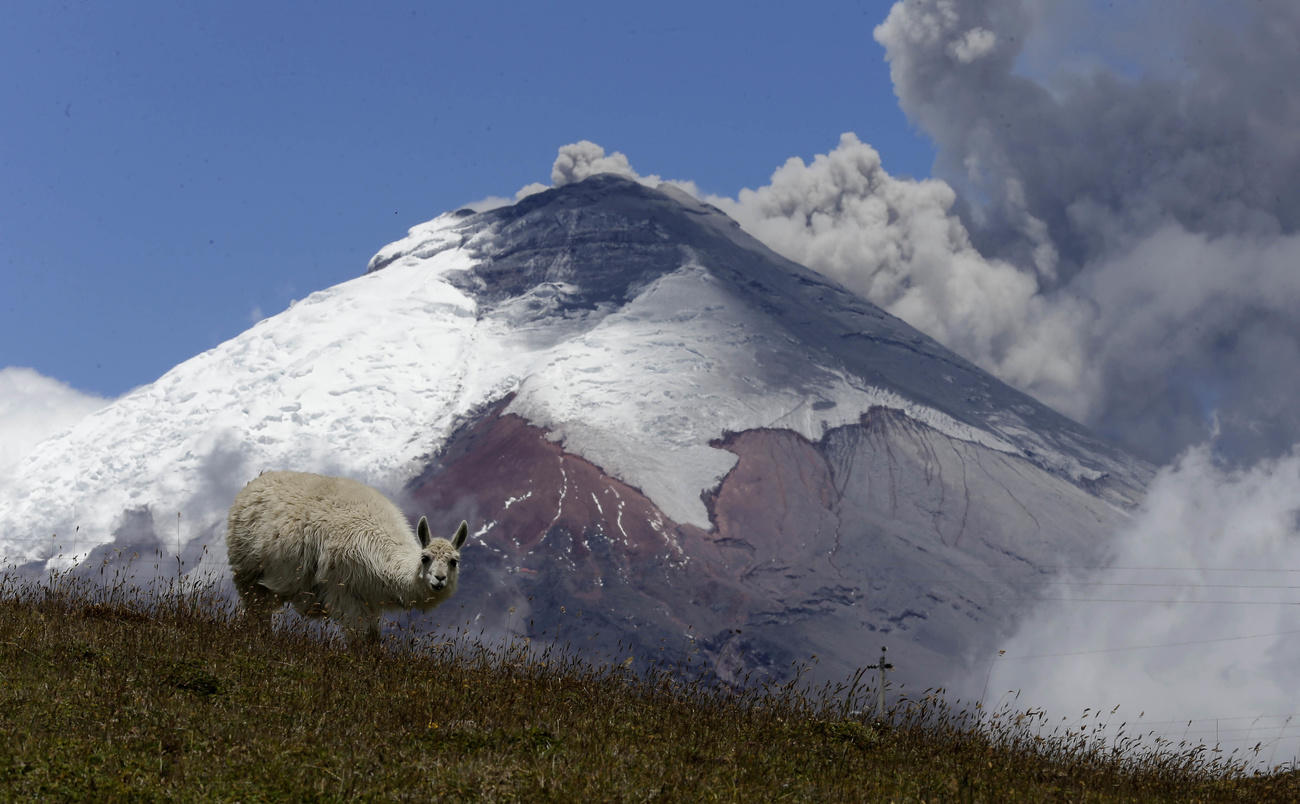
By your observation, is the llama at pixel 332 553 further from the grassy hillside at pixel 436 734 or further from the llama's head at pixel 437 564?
the grassy hillside at pixel 436 734

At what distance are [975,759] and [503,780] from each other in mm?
5082

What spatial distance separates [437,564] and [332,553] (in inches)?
68.8

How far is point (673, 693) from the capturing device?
40.9 feet

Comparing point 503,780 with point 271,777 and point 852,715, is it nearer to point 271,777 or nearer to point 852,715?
point 271,777

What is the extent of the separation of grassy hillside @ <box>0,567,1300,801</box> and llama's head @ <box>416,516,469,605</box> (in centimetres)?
175

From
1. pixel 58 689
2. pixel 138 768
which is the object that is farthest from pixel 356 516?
pixel 138 768

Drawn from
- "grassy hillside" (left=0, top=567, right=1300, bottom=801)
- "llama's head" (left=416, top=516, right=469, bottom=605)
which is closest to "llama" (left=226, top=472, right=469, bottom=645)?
"llama's head" (left=416, top=516, right=469, bottom=605)

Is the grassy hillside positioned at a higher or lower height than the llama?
lower

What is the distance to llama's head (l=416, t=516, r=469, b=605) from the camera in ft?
52.0

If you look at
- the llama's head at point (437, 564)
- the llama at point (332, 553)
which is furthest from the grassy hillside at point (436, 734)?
the llama at point (332, 553)

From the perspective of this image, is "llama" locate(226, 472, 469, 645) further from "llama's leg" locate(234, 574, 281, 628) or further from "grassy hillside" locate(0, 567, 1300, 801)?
"grassy hillside" locate(0, 567, 1300, 801)

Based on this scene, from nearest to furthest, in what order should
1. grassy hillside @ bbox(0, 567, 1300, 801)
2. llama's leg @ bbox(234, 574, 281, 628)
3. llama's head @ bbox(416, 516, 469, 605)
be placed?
grassy hillside @ bbox(0, 567, 1300, 801) < llama's head @ bbox(416, 516, 469, 605) < llama's leg @ bbox(234, 574, 281, 628)

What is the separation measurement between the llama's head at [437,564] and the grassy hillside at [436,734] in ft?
5.74

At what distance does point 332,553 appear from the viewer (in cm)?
1659
